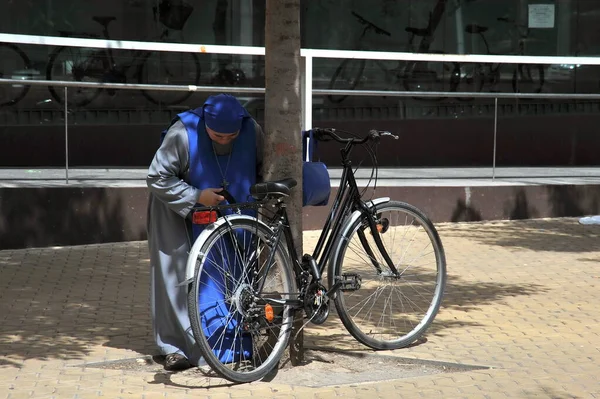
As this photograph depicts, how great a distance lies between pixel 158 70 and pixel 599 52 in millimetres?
6302

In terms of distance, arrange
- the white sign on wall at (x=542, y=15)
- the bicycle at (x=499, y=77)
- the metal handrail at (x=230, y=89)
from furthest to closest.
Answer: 1. the white sign on wall at (x=542, y=15)
2. the bicycle at (x=499, y=77)
3. the metal handrail at (x=230, y=89)

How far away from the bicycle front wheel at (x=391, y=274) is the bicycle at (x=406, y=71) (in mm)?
7223

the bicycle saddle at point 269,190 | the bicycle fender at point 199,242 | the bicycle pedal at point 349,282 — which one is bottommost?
the bicycle pedal at point 349,282

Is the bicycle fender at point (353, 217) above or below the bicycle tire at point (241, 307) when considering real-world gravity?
above

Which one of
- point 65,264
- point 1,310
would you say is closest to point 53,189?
point 65,264

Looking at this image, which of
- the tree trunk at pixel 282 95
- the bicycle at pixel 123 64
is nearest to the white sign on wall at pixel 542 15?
the bicycle at pixel 123 64

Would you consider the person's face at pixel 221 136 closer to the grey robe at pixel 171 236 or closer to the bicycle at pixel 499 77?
the grey robe at pixel 171 236

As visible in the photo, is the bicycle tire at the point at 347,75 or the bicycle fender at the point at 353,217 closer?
the bicycle fender at the point at 353,217

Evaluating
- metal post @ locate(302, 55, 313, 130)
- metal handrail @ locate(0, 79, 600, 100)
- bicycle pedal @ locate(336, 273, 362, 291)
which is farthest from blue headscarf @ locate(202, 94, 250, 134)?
metal post @ locate(302, 55, 313, 130)

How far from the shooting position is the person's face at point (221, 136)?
6.14 m

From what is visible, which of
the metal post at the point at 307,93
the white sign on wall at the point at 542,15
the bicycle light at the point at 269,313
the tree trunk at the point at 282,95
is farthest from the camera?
the white sign on wall at the point at 542,15

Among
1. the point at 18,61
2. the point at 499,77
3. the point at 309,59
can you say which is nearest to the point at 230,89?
the point at 309,59

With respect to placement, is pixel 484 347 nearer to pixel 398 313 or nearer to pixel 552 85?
pixel 398 313

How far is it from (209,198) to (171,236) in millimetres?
356
